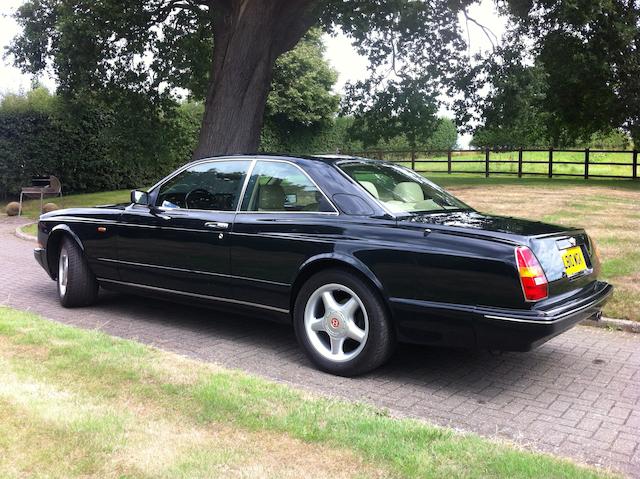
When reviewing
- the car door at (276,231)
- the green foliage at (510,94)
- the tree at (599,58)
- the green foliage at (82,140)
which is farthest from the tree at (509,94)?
the car door at (276,231)

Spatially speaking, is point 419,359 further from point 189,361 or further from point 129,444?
point 129,444

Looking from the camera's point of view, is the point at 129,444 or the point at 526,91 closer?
the point at 129,444

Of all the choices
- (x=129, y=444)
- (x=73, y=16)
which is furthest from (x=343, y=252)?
(x=73, y=16)

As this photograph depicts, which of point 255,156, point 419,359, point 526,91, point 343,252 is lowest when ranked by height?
point 419,359

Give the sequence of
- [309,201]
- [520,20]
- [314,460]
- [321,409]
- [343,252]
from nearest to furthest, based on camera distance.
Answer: [314,460], [321,409], [343,252], [309,201], [520,20]

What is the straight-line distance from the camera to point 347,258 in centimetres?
446

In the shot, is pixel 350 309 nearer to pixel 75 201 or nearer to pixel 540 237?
pixel 540 237

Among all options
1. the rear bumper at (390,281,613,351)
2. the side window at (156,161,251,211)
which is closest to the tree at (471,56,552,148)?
the side window at (156,161,251,211)

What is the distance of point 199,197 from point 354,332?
6.75 feet

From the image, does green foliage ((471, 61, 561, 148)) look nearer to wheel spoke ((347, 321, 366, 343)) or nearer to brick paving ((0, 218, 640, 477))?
brick paving ((0, 218, 640, 477))

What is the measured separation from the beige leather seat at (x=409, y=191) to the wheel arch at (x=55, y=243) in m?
3.52

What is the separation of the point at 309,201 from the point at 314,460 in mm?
2353

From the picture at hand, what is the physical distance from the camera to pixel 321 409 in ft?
11.9

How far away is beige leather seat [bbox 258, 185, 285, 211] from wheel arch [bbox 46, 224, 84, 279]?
2.48 metres
